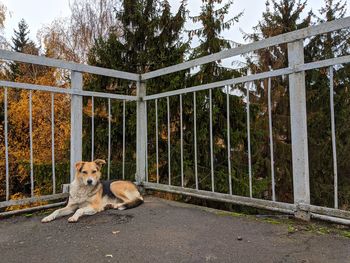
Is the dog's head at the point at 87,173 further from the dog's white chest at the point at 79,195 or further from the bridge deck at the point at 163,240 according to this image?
the bridge deck at the point at 163,240

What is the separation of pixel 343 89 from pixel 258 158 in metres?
1.33

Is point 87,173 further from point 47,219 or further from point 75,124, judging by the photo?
point 75,124

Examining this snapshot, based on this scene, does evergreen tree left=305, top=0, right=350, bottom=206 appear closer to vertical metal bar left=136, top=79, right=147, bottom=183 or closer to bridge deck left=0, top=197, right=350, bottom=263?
bridge deck left=0, top=197, right=350, bottom=263

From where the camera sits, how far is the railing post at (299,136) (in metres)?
2.14

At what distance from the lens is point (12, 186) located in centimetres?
970

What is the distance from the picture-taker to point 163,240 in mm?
1834

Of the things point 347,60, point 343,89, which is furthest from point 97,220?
point 343,89

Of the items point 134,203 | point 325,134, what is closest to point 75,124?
point 134,203

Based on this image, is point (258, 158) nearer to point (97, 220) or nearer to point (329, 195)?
point (329, 195)

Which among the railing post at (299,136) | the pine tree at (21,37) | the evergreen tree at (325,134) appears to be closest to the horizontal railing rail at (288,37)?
the railing post at (299,136)

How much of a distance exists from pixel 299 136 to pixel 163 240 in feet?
4.03

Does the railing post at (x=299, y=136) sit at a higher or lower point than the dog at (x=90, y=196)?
higher

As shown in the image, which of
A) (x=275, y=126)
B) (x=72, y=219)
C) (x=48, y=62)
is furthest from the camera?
(x=275, y=126)

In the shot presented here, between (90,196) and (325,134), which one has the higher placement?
(325,134)
